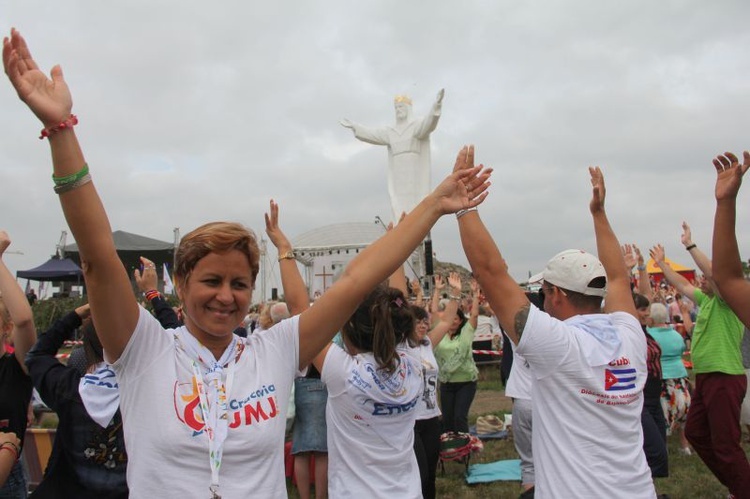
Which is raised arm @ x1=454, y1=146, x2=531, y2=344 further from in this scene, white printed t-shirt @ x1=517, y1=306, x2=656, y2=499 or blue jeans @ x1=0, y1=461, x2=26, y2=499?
blue jeans @ x1=0, y1=461, x2=26, y2=499

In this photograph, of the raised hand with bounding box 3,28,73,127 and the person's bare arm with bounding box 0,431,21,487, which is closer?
the raised hand with bounding box 3,28,73,127

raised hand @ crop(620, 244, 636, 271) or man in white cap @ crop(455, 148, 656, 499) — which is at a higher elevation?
raised hand @ crop(620, 244, 636, 271)

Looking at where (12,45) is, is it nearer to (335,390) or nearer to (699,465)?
(335,390)

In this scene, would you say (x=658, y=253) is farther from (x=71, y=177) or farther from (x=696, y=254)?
(x=71, y=177)

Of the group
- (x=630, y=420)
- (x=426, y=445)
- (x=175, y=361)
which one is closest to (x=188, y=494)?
(x=175, y=361)

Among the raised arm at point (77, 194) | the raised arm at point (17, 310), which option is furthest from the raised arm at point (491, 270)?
the raised arm at point (17, 310)

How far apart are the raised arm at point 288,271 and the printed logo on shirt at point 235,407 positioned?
2.81 ft

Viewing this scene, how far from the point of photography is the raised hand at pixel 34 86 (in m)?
1.31

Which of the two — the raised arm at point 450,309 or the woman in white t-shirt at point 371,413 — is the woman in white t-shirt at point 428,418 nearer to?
the raised arm at point 450,309

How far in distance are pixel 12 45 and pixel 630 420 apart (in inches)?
93.3

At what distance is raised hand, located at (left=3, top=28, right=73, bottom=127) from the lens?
1.31m

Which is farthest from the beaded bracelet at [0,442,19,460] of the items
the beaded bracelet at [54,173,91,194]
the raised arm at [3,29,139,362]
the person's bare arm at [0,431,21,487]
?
the beaded bracelet at [54,173,91,194]

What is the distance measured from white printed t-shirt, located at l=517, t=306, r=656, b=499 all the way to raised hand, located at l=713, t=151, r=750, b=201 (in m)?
1.05

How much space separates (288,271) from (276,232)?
0.86 feet
